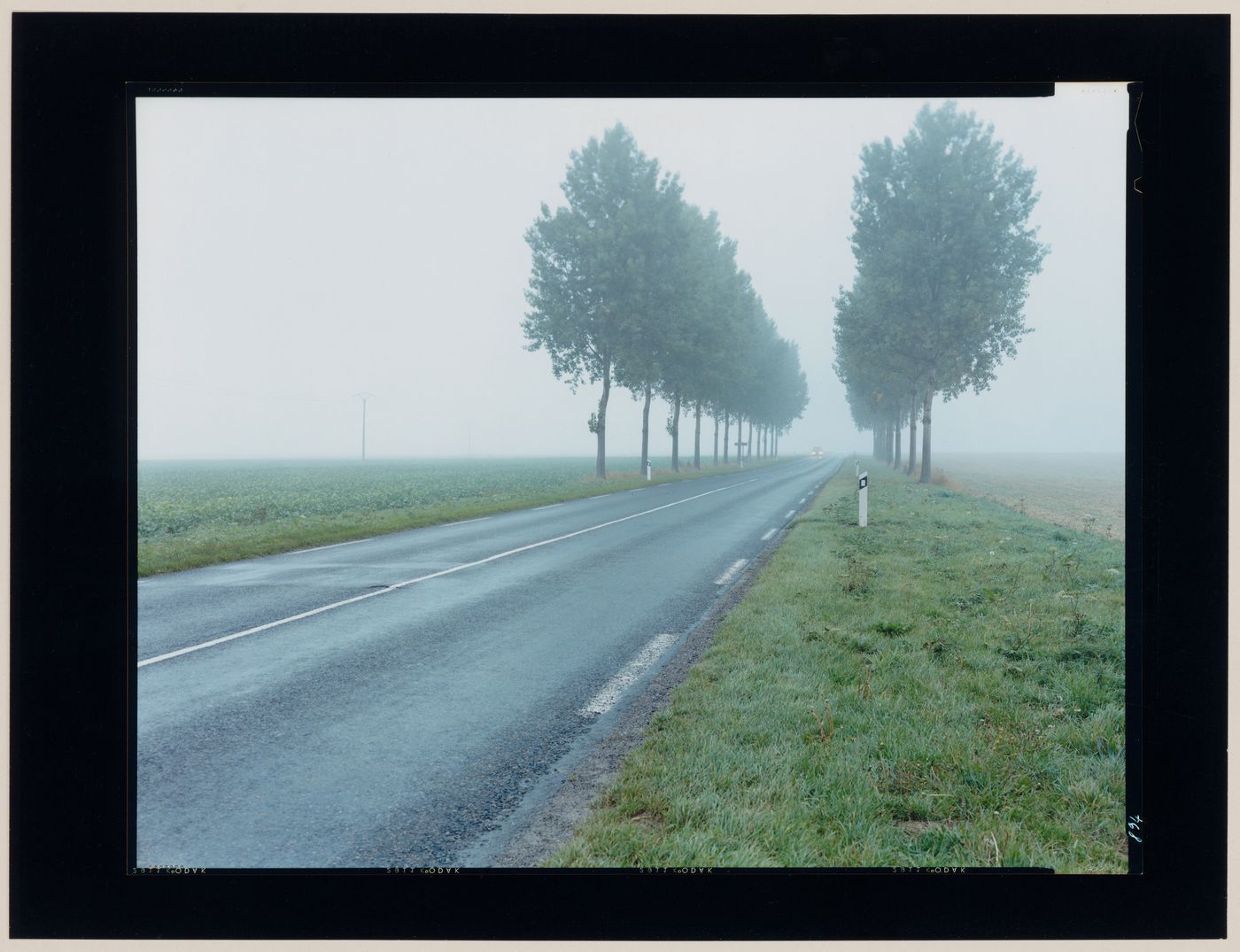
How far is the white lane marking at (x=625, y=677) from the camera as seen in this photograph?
439 centimetres

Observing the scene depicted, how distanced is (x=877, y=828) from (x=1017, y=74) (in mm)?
2648

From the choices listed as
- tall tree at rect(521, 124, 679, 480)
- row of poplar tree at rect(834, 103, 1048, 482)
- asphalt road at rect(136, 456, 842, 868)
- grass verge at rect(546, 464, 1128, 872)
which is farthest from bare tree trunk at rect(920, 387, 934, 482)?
grass verge at rect(546, 464, 1128, 872)

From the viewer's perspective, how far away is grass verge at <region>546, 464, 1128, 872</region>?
2473mm

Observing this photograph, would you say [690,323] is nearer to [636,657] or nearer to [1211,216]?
[636,657]

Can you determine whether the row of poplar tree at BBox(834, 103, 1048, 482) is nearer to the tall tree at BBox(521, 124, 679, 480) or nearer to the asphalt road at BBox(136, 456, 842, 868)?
the asphalt road at BBox(136, 456, 842, 868)

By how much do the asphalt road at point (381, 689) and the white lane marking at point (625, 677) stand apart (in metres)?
0.02

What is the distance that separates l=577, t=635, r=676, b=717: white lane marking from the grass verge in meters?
0.48

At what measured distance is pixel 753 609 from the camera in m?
6.47

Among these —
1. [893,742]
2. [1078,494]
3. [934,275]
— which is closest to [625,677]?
[893,742]

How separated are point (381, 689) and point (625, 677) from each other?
1682 millimetres

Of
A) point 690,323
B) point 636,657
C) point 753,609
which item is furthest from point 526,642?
point 690,323

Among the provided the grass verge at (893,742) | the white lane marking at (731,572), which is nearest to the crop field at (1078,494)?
the grass verge at (893,742)

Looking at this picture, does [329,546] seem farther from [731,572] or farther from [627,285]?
[627,285]

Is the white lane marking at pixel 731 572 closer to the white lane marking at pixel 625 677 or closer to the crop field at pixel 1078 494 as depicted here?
the white lane marking at pixel 625 677
